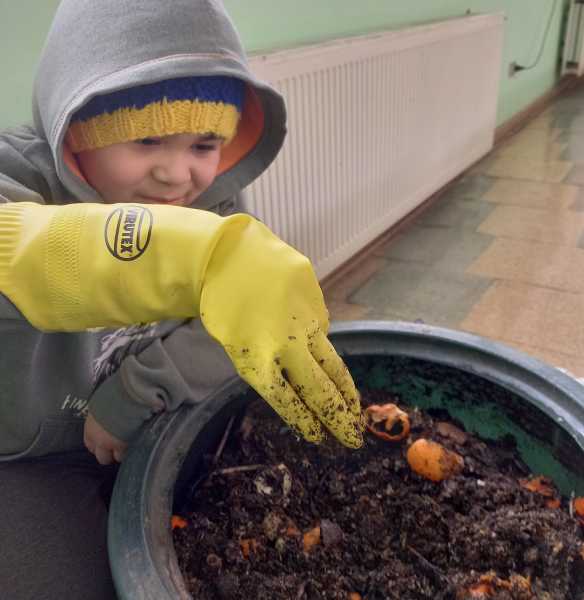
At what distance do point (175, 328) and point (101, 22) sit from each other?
1.45ft

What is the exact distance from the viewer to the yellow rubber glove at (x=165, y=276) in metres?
0.46

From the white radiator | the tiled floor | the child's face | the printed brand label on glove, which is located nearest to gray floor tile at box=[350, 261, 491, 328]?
the tiled floor

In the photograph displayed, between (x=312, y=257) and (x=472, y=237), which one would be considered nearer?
(x=312, y=257)

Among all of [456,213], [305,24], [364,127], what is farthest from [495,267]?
[305,24]

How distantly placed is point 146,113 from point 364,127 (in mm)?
1102

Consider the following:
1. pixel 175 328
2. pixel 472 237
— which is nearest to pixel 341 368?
pixel 175 328

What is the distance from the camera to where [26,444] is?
28.2 inches

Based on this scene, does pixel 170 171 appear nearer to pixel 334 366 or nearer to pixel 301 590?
pixel 334 366

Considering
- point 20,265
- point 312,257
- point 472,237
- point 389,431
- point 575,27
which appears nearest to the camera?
point 20,265

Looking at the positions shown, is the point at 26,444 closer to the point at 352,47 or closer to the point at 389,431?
the point at 389,431

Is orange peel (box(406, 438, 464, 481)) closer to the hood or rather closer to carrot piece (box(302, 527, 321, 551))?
carrot piece (box(302, 527, 321, 551))

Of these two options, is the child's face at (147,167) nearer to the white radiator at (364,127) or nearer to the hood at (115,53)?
the hood at (115,53)

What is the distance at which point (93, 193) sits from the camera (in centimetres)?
74

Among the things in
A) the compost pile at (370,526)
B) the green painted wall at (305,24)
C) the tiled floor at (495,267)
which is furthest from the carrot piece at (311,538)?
the tiled floor at (495,267)
